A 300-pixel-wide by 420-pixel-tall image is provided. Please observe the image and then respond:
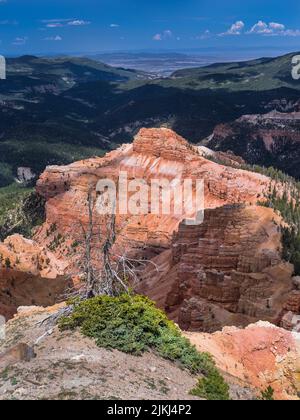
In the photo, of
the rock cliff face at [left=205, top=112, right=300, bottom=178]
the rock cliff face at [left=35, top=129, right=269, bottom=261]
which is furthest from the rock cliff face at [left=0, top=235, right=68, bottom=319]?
the rock cliff face at [left=205, top=112, right=300, bottom=178]

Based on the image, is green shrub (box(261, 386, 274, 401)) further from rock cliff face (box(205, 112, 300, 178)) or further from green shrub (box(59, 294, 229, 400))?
rock cliff face (box(205, 112, 300, 178))

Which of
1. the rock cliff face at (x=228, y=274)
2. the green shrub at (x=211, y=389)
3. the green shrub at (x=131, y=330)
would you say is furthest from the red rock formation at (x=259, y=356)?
the rock cliff face at (x=228, y=274)

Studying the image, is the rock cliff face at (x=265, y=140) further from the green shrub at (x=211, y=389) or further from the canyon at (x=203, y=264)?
the green shrub at (x=211, y=389)

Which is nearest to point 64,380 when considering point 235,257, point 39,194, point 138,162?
point 235,257

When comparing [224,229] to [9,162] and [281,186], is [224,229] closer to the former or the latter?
[281,186]

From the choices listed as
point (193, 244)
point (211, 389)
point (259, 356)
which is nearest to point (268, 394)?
point (259, 356)

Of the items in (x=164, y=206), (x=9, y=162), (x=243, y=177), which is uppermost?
(x=243, y=177)
